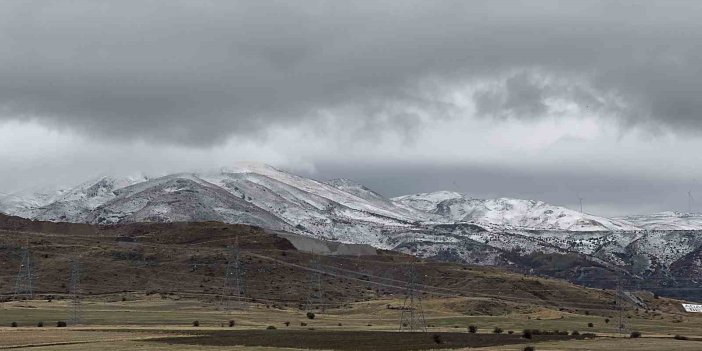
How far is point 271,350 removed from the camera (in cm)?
10806

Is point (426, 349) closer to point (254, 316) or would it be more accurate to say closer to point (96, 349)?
point (96, 349)

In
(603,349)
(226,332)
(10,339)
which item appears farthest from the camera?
(226,332)

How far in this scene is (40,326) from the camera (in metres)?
152

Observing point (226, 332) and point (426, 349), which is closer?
point (426, 349)

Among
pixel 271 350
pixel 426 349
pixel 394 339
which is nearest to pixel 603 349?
pixel 426 349

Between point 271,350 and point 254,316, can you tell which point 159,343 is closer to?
point 271,350

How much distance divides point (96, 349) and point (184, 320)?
70721 mm

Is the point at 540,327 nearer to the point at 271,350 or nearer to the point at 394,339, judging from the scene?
the point at 394,339

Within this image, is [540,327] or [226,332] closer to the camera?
[226,332]

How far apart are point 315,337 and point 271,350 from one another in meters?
24.0

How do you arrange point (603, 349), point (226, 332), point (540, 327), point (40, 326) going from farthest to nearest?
point (540, 327)
point (40, 326)
point (226, 332)
point (603, 349)

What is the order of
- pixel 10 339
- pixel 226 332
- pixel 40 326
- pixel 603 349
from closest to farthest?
1. pixel 603 349
2. pixel 10 339
3. pixel 226 332
4. pixel 40 326

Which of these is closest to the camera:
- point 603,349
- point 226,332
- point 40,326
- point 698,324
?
point 603,349

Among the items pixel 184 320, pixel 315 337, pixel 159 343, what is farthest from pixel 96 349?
pixel 184 320
